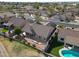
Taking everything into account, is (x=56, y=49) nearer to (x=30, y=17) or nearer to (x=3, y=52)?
(x=30, y=17)

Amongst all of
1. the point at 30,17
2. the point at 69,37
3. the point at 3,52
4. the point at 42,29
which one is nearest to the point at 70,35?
the point at 69,37

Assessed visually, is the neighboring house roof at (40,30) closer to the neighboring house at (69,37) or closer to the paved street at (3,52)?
the neighboring house at (69,37)

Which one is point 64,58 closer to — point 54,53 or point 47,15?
point 54,53

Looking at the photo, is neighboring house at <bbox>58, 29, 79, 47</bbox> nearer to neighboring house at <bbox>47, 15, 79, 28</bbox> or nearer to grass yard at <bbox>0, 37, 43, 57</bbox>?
neighboring house at <bbox>47, 15, 79, 28</bbox>

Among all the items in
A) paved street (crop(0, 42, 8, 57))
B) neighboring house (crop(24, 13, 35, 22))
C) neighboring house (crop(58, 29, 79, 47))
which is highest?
neighboring house (crop(24, 13, 35, 22))

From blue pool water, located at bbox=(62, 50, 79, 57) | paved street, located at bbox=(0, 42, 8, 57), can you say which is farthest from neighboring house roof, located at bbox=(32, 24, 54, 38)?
paved street, located at bbox=(0, 42, 8, 57)

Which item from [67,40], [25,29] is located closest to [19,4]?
[25,29]

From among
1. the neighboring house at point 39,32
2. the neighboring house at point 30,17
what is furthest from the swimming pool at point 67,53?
the neighboring house at point 30,17
